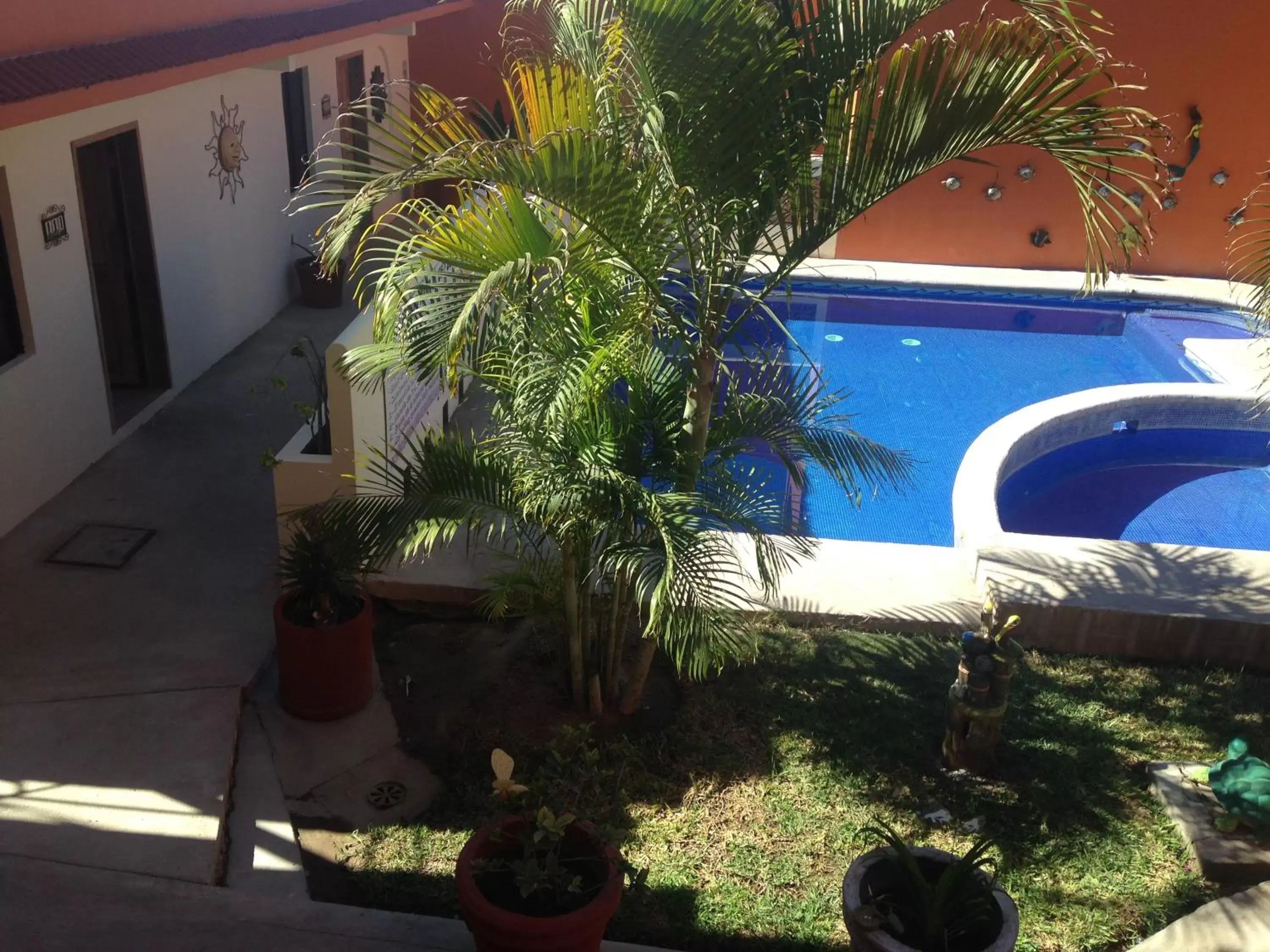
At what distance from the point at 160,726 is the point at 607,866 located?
2.35 metres

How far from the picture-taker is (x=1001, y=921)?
3703 millimetres

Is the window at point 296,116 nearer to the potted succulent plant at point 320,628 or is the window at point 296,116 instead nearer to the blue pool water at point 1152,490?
the potted succulent plant at point 320,628

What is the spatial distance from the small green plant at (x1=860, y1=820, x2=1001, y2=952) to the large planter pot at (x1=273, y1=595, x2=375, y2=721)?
8.65ft

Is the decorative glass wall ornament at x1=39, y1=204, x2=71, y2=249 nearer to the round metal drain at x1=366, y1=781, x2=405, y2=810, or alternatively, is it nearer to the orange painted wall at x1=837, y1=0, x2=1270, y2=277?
the round metal drain at x1=366, y1=781, x2=405, y2=810

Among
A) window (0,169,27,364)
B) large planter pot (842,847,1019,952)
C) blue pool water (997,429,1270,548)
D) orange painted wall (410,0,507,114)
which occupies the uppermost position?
orange painted wall (410,0,507,114)

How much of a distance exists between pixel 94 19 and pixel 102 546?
2.94 metres

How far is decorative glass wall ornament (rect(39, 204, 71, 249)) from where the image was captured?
6.82 m

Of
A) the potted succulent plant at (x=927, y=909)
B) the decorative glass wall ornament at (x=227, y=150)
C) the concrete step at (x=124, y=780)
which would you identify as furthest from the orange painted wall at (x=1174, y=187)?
the potted succulent plant at (x=927, y=909)

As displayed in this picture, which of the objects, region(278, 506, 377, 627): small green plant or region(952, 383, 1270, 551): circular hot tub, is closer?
region(278, 506, 377, 627): small green plant

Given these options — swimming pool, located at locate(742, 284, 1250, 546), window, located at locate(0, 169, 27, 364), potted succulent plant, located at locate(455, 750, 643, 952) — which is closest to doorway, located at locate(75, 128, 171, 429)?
window, located at locate(0, 169, 27, 364)

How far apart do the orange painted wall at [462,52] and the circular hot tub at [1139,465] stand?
8.59 meters

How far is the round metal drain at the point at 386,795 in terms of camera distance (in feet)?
16.1

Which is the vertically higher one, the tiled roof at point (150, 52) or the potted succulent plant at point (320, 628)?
the tiled roof at point (150, 52)

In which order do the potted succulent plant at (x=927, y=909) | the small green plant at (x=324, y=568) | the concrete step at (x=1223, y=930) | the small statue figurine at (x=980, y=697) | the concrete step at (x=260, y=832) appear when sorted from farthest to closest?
the small statue figurine at (x=980, y=697) → the small green plant at (x=324, y=568) → the concrete step at (x=260, y=832) → the concrete step at (x=1223, y=930) → the potted succulent plant at (x=927, y=909)
